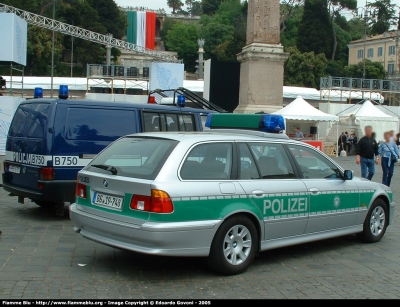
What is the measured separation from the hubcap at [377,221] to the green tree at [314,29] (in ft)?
246

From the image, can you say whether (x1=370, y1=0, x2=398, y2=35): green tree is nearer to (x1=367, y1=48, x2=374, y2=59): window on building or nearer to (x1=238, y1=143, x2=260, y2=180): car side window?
(x1=367, y1=48, x2=374, y2=59): window on building

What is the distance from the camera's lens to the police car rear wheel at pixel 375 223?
7.62 meters

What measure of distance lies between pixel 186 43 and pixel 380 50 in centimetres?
3672

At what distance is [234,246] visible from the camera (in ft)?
19.1

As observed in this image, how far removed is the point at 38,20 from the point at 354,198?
115ft

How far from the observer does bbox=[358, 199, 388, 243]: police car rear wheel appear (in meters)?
7.62

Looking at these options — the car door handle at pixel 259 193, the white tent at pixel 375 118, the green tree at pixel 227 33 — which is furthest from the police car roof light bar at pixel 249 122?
the green tree at pixel 227 33

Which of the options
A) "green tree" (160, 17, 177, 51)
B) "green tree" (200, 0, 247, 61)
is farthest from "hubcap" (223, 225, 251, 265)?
"green tree" (160, 17, 177, 51)

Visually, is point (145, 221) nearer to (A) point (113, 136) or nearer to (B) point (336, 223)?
(B) point (336, 223)

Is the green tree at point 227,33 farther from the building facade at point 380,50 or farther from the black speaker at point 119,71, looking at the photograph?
the black speaker at point 119,71

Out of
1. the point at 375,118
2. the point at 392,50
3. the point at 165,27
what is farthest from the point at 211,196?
the point at 165,27

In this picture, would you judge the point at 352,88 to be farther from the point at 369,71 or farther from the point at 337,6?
the point at 337,6

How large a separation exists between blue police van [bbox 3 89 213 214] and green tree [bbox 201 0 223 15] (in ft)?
398

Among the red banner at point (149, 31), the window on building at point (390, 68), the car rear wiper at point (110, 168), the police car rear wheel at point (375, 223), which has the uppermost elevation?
the red banner at point (149, 31)
